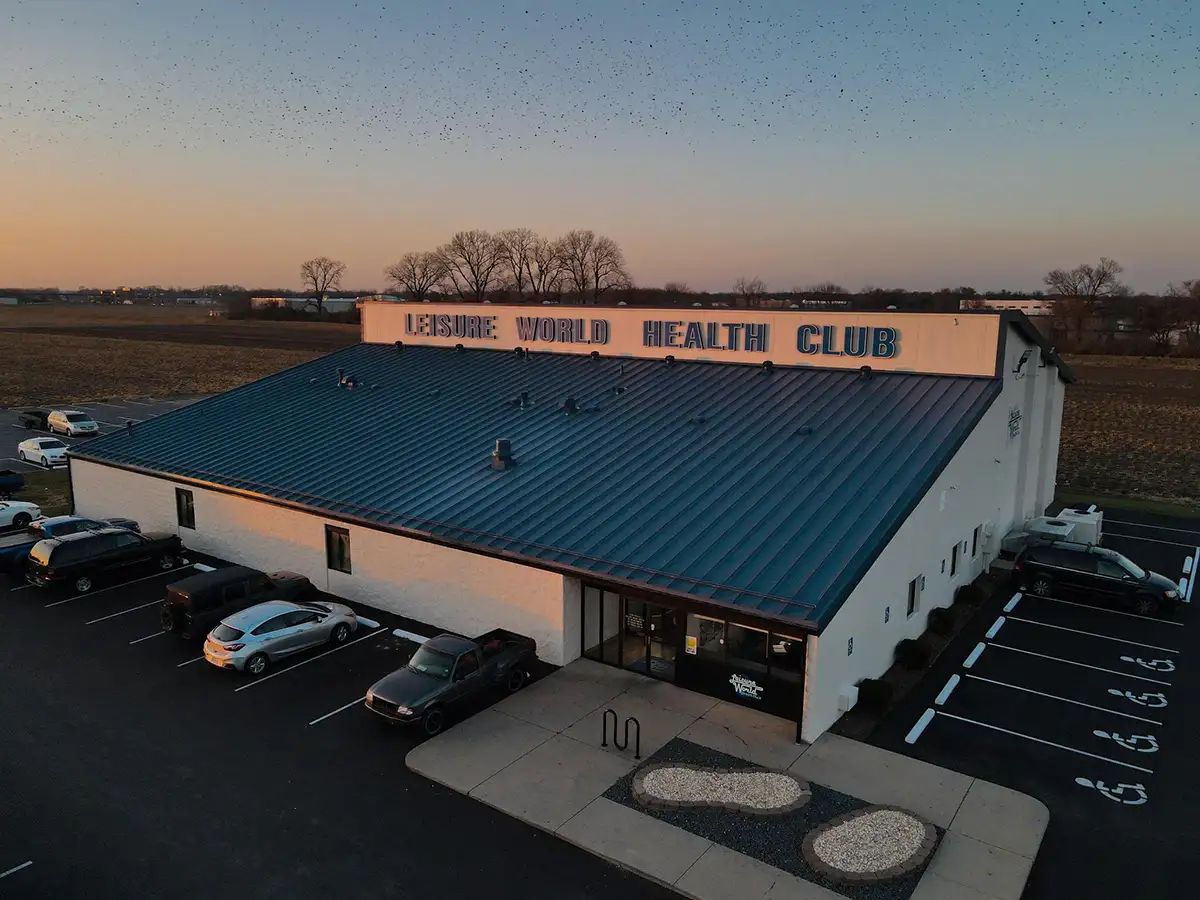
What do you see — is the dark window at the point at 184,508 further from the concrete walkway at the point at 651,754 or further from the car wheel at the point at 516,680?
the concrete walkway at the point at 651,754

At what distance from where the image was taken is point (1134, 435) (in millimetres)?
53906

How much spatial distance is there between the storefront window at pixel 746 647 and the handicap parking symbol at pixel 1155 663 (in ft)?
34.6

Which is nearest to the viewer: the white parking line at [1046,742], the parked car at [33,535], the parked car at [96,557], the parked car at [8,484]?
the white parking line at [1046,742]

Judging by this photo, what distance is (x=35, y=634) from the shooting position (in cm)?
2200

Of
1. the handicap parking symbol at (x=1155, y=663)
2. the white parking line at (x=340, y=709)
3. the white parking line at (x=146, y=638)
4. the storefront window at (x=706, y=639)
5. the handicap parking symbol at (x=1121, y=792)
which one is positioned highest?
the storefront window at (x=706, y=639)

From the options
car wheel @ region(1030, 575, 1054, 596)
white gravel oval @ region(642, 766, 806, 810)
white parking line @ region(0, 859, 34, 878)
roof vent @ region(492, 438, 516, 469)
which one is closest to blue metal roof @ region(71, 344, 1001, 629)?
roof vent @ region(492, 438, 516, 469)

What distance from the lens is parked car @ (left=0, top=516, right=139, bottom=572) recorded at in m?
25.9

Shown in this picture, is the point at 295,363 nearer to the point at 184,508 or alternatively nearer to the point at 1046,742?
the point at 184,508

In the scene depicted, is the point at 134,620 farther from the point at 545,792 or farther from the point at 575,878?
the point at 575,878

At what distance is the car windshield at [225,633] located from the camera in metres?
19.8

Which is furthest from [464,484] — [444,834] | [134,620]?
[444,834]

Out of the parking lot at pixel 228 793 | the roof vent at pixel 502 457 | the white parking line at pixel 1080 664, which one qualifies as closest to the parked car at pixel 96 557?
the parking lot at pixel 228 793

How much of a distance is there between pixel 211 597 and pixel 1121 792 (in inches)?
832

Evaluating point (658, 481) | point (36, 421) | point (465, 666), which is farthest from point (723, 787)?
point (36, 421)
